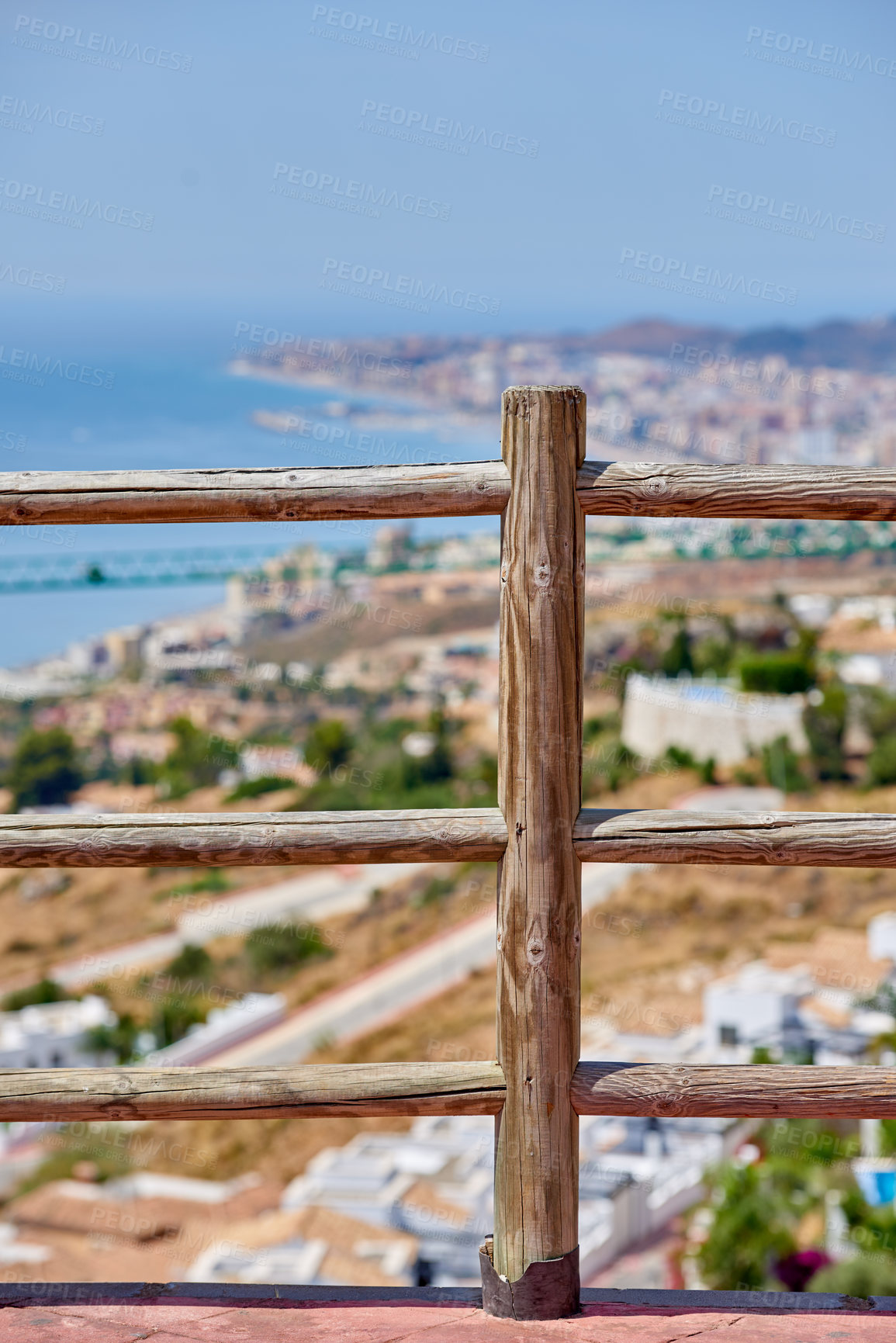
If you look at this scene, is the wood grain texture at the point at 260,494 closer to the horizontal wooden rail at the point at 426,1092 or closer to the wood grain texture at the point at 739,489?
the wood grain texture at the point at 739,489

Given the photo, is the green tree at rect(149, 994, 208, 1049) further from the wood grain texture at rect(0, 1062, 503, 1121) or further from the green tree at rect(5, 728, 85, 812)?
the wood grain texture at rect(0, 1062, 503, 1121)

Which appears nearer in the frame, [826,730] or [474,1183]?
[474,1183]

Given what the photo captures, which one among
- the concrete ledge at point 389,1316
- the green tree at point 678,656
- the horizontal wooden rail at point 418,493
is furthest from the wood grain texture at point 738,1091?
the green tree at point 678,656

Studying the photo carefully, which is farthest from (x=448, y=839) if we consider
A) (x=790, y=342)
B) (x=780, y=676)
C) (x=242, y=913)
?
(x=790, y=342)

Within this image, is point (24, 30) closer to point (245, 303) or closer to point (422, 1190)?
point (422, 1190)

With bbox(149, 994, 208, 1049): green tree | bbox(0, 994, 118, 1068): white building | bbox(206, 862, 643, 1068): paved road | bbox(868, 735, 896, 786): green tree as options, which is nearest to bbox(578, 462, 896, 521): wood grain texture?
bbox(0, 994, 118, 1068): white building

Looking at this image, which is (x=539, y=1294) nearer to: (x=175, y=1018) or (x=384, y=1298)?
A: (x=384, y=1298)
